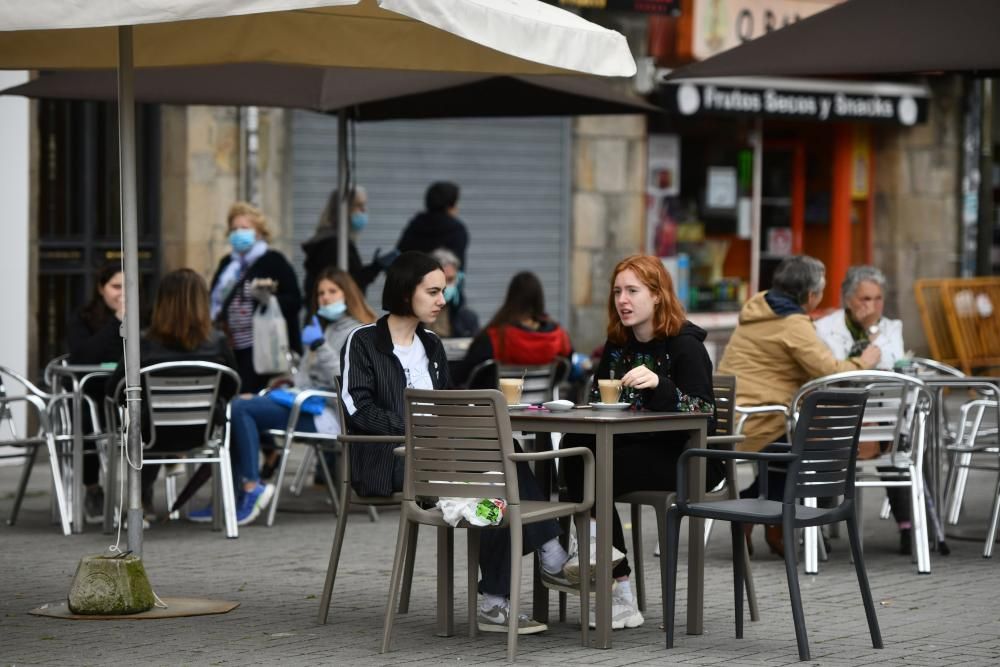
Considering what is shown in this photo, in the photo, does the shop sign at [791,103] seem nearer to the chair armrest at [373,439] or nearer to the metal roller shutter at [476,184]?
the metal roller shutter at [476,184]

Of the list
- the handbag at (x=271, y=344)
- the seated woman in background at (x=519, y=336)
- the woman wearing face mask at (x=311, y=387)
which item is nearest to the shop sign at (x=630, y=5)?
the seated woman in background at (x=519, y=336)

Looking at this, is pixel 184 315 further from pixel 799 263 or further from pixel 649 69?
pixel 649 69

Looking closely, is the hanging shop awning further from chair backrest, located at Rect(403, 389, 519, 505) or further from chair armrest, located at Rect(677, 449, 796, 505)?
chair backrest, located at Rect(403, 389, 519, 505)

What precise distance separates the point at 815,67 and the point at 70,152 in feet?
22.3

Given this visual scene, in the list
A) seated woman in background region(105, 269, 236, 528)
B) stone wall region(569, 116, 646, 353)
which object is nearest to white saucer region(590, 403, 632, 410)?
seated woman in background region(105, 269, 236, 528)

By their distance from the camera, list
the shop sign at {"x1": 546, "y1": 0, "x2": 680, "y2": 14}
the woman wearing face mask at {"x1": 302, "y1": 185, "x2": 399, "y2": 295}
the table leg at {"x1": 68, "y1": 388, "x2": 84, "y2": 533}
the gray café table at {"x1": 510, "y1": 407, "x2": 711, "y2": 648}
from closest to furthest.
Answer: the gray café table at {"x1": 510, "y1": 407, "x2": 711, "y2": 648} → the table leg at {"x1": 68, "y1": 388, "x2": 84, "y2": 533} → the woman wearing face mask at {"x1": 302, "y1": 185, "x2": 399, "y2": 295} → the shop sign at {"x1": 546, "y1": 0, "x2": 680, "y2": 14}

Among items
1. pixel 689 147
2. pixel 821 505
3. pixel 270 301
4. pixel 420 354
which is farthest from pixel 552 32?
pixel 689 147

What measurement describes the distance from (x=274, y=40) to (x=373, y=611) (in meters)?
2.54

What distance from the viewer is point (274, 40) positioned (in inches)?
316

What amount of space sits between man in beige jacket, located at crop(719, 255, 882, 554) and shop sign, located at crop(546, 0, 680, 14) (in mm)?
5963

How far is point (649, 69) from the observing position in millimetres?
17078

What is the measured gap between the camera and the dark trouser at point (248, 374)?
1185 centimetres

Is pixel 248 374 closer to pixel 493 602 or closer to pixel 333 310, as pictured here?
pixel 333 310

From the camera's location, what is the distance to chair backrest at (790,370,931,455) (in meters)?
8.66
